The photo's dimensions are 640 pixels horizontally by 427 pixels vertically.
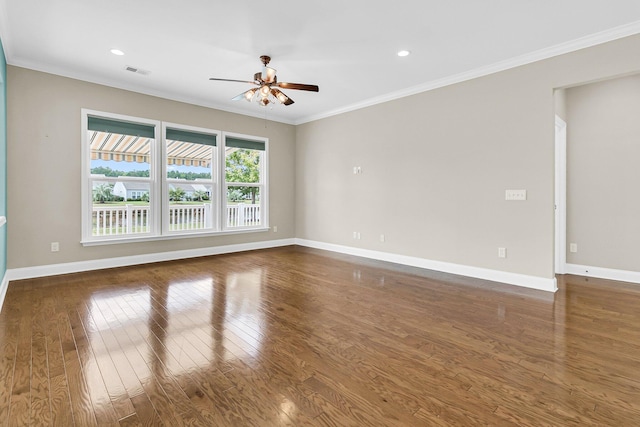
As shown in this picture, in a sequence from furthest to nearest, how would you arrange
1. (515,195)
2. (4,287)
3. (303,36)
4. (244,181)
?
(244,181), (515,195), (4,287), (303,36)

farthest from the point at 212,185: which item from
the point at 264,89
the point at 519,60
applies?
the point at 519,60

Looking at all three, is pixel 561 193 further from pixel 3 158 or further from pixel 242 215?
pixel 3 158

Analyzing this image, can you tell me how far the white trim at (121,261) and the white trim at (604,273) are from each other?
17.2ft

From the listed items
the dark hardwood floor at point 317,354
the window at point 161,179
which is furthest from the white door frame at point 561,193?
the window at point 161,179

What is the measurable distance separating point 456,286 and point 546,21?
297cm

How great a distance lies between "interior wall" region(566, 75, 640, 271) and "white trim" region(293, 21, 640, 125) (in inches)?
56.6

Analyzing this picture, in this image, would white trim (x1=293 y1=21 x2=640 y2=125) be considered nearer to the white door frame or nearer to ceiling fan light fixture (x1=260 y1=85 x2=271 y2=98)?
the white door frame

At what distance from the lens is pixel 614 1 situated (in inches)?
105

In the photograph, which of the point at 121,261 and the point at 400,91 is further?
the point at 400,91

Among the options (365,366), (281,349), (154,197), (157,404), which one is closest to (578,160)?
(365,366)

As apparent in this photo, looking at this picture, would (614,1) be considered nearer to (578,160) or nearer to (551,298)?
(578,160)

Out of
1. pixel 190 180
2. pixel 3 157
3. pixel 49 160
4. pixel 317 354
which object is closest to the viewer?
pixel 317 354

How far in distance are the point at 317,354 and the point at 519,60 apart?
13.5 feet

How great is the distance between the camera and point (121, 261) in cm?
480
